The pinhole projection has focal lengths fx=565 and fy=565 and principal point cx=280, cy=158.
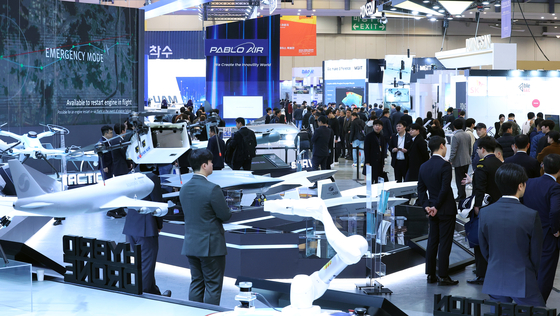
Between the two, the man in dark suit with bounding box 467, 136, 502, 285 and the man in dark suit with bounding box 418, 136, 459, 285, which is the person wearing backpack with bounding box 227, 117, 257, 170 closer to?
the man in dark suit with bounding box 418, 136, 459, 285

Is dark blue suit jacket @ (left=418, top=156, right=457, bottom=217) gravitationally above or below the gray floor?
above

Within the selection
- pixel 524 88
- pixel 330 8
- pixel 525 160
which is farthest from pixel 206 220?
pixel 330 8

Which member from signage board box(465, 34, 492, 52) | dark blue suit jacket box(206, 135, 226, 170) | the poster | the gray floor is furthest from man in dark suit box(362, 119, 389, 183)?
the poster

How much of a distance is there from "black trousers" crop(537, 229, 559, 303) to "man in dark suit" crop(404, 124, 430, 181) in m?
3.81

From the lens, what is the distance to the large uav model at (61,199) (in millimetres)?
3389

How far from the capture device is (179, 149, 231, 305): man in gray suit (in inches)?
157

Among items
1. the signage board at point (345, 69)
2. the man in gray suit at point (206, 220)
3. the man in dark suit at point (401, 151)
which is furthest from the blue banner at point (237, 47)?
the signage board at point (345, 69)

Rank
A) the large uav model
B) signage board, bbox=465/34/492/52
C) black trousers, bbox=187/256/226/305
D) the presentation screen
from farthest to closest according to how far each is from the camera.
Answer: signage board, bbox=465/34/492/52 → the presentation screen → black trousers, bbox=187/256/226/305 → the large uav model

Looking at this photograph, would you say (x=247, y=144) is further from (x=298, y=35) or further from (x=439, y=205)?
(x=298, y=35)

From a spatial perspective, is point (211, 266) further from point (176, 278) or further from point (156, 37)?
point (156, 37)

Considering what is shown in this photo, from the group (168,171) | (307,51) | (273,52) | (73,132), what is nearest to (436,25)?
(307,51)

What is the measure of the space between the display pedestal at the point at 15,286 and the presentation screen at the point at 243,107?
407 inches

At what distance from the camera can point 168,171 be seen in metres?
9.36

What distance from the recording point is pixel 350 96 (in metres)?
25.3
